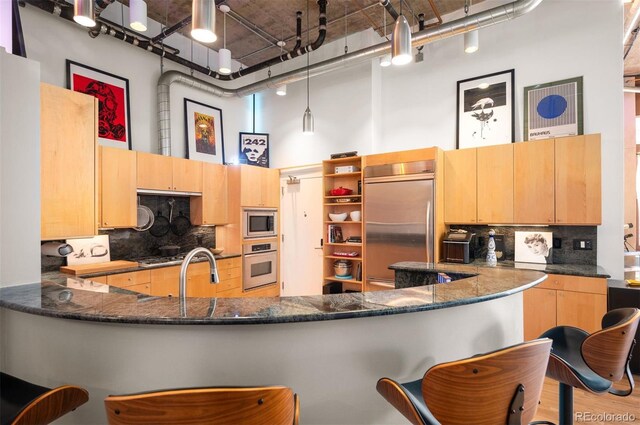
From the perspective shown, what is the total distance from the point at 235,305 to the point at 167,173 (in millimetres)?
3439

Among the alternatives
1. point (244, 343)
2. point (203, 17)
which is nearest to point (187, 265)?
point (244, 343)

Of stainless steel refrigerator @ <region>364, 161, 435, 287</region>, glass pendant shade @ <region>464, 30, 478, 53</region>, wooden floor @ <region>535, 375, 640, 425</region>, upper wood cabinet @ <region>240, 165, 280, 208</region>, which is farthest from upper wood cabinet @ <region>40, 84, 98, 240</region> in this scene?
wooden floor @ <region>535, 375, 640, 425</region>

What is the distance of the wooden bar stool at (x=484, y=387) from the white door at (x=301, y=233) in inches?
160

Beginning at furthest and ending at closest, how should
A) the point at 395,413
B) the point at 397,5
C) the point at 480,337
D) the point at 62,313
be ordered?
the point at 397,5 → the point at 480,337 → the point at 395,413 → the point at 62,313

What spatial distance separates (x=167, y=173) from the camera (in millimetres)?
4273

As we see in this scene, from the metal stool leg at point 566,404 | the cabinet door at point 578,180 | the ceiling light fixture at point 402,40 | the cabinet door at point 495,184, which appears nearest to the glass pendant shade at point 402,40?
the ceiling light fixture at point 402,40

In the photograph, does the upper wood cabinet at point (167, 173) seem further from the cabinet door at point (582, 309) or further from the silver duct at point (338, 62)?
the cabinet door at point (582, 309)

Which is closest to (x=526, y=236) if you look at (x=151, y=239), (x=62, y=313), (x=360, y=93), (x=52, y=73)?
(x=360, y=93)

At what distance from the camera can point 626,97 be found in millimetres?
5742

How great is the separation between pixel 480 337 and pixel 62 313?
1.95 meters

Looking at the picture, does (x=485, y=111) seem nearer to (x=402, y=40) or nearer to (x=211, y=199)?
(x=402, y=40)

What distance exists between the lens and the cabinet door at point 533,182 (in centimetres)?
346

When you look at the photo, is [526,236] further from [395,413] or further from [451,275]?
[395,413]

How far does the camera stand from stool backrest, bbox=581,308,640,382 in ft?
4.85
